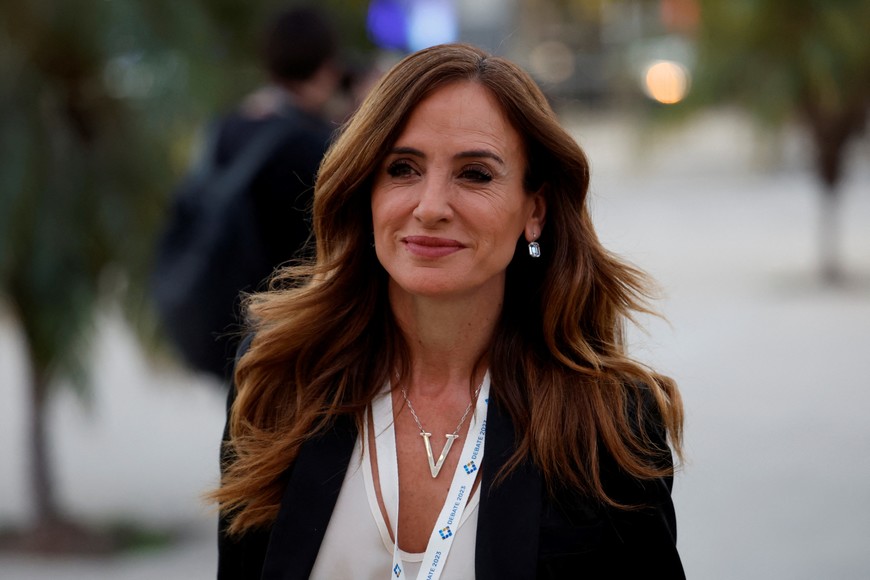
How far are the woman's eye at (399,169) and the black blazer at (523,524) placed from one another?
455mm

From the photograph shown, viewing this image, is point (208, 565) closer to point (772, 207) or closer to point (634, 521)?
point (634, 521)

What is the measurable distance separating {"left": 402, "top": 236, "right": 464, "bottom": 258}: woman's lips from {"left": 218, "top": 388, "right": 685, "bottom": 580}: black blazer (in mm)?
300

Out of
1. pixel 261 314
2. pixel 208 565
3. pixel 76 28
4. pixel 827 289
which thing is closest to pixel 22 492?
pixel 208 565

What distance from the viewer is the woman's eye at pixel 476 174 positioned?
2293 millimetres

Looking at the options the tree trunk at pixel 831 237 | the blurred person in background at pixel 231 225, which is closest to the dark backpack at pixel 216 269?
the blurred person in background at pixel 231 225

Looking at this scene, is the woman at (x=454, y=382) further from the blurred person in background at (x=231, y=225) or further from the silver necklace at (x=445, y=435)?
the blurred person in background at (x=231, y=225)

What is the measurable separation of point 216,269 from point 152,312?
2.16 metres

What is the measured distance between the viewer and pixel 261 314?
8.48 feet

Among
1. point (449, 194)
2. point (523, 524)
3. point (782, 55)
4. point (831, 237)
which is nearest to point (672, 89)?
point (782, 55)

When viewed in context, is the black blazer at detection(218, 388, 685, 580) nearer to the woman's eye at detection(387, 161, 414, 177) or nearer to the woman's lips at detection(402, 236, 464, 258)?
the woman's lips at detection(402, 236, 464, 258)

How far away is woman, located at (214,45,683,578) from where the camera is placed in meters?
2.23

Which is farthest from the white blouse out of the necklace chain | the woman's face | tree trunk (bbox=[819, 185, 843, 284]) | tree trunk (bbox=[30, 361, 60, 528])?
tree trunk (bbox=[819, 185, 843, 284])

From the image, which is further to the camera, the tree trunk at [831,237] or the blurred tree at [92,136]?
the tree trunk at [831,237]

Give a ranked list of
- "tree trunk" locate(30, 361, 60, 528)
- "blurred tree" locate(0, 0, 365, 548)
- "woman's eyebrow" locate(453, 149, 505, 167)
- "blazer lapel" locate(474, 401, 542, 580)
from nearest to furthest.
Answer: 1. "blazer lapel" locate(474, 401, 542, 580)
2. "woman's eyebrow" locate(453, 149, 505, 167)
3. "blurred tree" locate(0, 0, 365, 548)
4. "tree trunk" locate(30, 361, 60, 528)
